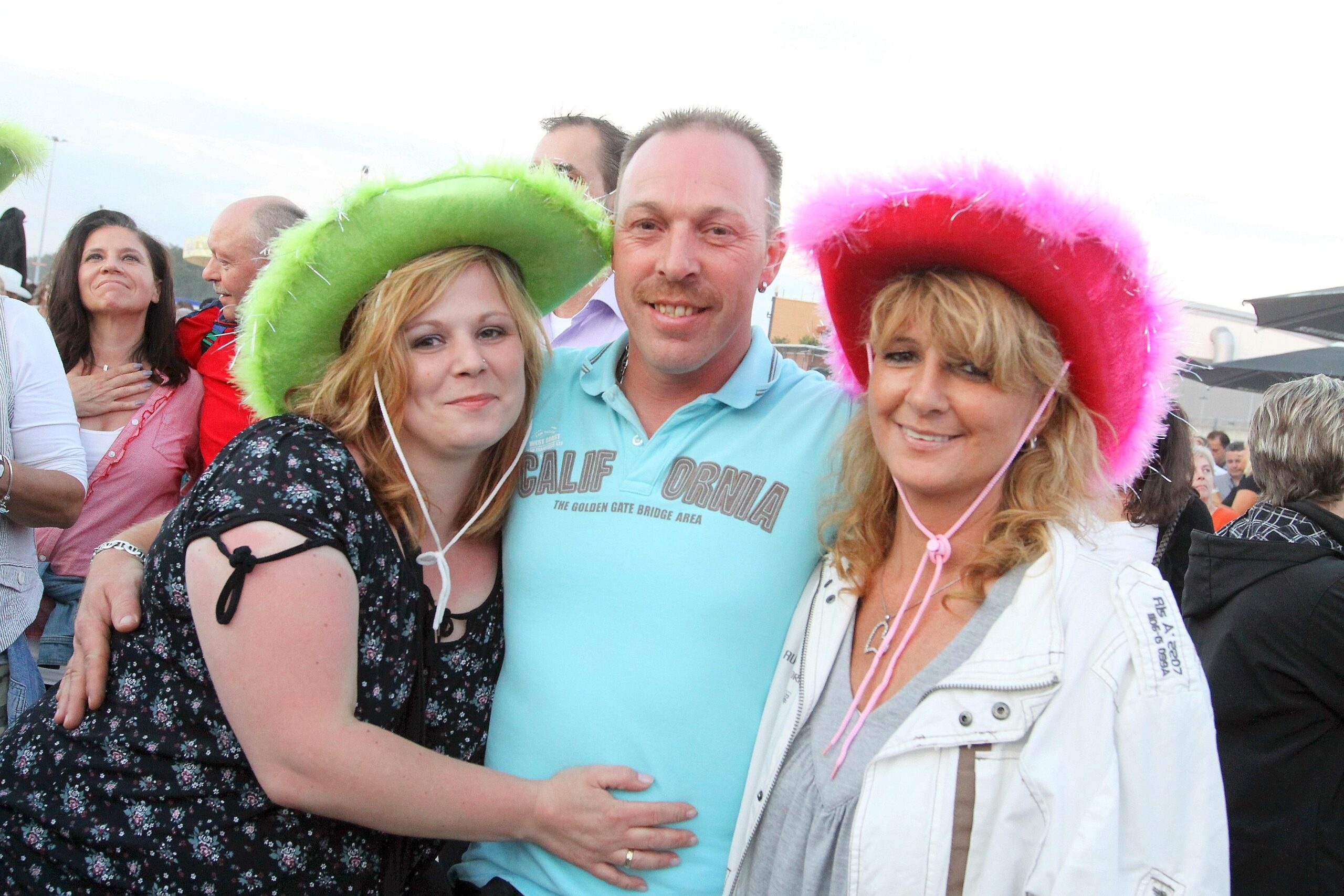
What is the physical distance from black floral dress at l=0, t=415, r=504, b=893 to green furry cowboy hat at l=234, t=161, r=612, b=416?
Result: 27 centimetres

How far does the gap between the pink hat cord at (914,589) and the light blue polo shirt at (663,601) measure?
0.96 feet

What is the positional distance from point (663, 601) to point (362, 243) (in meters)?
1.10

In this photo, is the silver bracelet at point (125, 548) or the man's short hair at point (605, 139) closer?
the silver bracelet at point (125, 548)

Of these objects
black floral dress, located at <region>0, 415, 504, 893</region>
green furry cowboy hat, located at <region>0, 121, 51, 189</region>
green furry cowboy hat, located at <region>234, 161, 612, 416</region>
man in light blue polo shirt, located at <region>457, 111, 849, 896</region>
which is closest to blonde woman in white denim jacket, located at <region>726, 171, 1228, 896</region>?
man in light blue polo shirt, located at <region>457, 111, 849, 896</region>

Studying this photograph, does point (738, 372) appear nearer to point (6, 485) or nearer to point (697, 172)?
point (697, 172)

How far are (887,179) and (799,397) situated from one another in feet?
2.23

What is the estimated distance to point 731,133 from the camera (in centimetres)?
242

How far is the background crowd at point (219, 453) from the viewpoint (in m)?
2.80

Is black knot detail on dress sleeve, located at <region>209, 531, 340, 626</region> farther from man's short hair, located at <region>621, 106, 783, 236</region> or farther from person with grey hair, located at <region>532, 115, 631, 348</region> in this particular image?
person with grey hair, located at <region>532, 115, 631, 348</region>

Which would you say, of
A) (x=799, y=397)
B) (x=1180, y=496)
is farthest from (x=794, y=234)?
(x=1180, y=496)

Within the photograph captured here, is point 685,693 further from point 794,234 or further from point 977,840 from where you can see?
point 794,234

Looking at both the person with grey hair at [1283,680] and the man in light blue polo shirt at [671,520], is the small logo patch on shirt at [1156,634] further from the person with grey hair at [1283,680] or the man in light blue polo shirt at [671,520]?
the person with grey hair at [1283,680]

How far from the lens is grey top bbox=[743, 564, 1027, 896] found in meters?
1.73

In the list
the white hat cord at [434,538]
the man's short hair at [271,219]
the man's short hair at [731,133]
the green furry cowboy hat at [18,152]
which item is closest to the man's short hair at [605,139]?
the man's short hair at [271,219]
